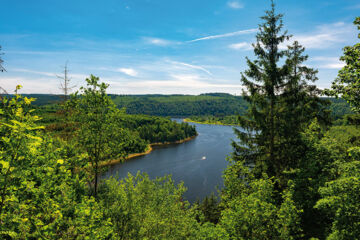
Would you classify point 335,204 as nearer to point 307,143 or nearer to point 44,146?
point 307,143

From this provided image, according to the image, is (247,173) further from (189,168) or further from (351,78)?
(189,168)

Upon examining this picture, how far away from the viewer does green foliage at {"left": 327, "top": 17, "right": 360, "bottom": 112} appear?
687 centimetres

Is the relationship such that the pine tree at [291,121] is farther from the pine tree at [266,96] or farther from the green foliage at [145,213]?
the green foliage at [145,213]

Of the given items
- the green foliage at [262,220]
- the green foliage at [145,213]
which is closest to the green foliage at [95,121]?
the green foliage at [145,213]

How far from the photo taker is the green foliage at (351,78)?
22.5 feet

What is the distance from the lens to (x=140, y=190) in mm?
13898

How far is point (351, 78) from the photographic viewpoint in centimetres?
702

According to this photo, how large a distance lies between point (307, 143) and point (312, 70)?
8840 mm

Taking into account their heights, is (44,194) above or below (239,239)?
above

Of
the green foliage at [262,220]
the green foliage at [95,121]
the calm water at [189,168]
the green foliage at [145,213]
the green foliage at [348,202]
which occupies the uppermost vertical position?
the green foliage at [95,121]

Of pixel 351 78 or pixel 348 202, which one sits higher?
pixel 351 78

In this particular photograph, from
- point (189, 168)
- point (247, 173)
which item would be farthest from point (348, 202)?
point (189, 168)

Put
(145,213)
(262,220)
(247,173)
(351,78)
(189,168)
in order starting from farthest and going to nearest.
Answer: (189,168) → (247,173) → (145,213) → (262,220) → (351,78)

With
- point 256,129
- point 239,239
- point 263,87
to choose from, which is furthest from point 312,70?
point 239,239
